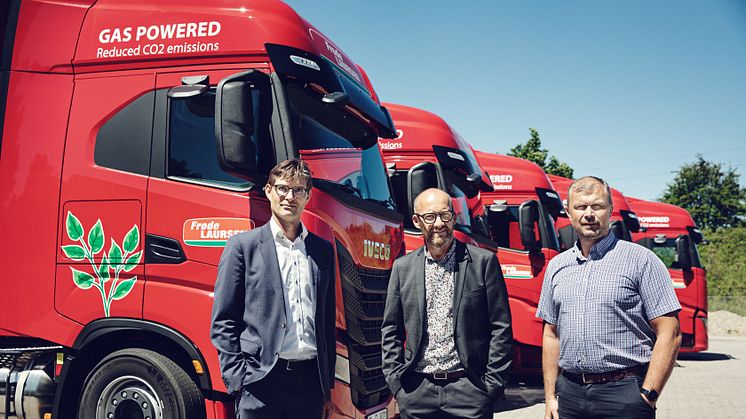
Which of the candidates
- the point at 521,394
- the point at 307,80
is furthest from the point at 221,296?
the point at 521,394

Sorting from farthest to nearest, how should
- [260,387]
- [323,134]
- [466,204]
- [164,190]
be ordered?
[466,204], [323,134], [164,190], [260,387]

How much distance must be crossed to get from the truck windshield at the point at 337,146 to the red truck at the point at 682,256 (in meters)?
10.1

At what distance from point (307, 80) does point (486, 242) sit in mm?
4803

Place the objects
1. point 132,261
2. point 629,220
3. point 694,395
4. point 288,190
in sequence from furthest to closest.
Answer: point 629,220, point 694,395, point 132,261, point 288,190

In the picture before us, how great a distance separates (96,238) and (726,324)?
25778mm

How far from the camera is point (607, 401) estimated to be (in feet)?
11.0

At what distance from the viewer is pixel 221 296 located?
346 centimetres

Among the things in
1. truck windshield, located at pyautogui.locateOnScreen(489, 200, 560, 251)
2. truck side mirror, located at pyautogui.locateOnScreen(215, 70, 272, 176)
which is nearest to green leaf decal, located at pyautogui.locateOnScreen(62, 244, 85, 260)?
truck side mirror, located at pyautogui.locateOnScreen(215, 70, 272, 176)

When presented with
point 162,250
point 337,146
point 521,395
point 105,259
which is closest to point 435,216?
point 337,146

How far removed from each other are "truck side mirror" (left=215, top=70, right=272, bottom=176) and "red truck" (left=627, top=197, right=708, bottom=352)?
11774mm

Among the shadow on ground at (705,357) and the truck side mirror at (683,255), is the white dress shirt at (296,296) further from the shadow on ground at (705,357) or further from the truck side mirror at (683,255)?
the shadow on ground at (705,357)

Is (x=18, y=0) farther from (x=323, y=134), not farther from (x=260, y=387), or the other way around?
(x=260, y=387)

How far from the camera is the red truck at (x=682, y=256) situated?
14.7 m

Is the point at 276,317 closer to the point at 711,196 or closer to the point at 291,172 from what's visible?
the point at 291,172
